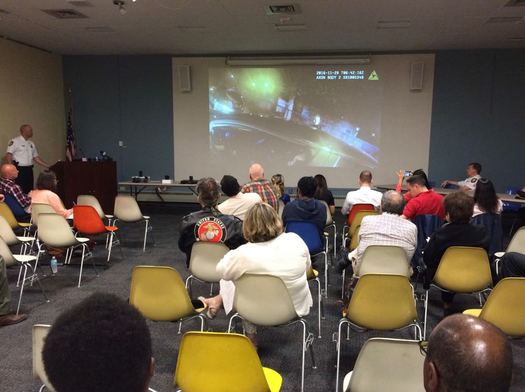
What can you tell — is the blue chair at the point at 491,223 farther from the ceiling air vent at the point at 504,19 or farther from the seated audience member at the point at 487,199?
the ceiling air vent at the point at 504,19

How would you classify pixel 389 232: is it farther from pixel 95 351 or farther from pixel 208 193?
pixel 95 351

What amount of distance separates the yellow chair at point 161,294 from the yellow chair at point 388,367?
1.23 meters

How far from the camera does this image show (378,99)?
910 centimetres

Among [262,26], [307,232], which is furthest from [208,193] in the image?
[262,26]

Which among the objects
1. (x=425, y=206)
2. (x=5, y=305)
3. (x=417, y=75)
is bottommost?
(x=5, y=305)

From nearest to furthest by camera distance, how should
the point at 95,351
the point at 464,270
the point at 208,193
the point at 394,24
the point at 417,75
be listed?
the point at 95,351 < the point at 464,270 < the point at 208,193 < the point at 394,24 < the point at 417,75

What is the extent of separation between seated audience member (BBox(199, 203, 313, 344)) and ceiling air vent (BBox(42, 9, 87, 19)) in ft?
17.7

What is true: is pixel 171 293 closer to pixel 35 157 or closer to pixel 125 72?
pixel 35 157

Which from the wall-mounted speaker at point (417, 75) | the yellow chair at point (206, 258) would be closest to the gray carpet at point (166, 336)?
the yellow chair at point (206, 258)

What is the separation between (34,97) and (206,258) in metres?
7.89

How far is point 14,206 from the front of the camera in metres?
5.57

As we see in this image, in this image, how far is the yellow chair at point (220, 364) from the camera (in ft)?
5.97

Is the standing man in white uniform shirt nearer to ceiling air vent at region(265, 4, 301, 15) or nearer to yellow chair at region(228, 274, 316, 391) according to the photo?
ceiling air vent at region(265, 4, 301, 15)

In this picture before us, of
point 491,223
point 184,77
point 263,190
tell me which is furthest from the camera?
point 184,77
